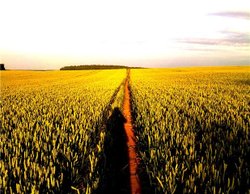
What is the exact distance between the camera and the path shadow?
4.20 metres

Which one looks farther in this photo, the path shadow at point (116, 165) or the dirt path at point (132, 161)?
the dirt path at point (132, 161)

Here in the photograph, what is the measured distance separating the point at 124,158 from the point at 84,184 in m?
1.65

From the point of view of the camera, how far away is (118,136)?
7.19 meters

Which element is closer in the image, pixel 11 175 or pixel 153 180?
pixel 11 175

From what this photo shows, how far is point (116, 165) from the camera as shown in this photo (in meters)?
5.16

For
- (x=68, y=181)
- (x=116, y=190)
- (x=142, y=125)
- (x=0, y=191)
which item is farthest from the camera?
(x=142, y=125)

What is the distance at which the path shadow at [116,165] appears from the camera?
4.20 meters

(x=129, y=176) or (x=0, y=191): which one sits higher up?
(x=0, y=191)

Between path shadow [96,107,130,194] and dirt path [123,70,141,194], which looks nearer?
path shadow [96,107,130,194]

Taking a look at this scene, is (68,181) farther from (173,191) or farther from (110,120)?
(110,120)

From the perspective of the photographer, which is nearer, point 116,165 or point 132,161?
point 116,165

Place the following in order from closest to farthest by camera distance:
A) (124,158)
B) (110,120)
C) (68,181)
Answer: (68,181) < (124,158) < (110,120)

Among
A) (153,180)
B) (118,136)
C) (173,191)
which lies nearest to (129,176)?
(153,180)

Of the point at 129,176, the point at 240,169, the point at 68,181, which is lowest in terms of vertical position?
the point at 129,176
